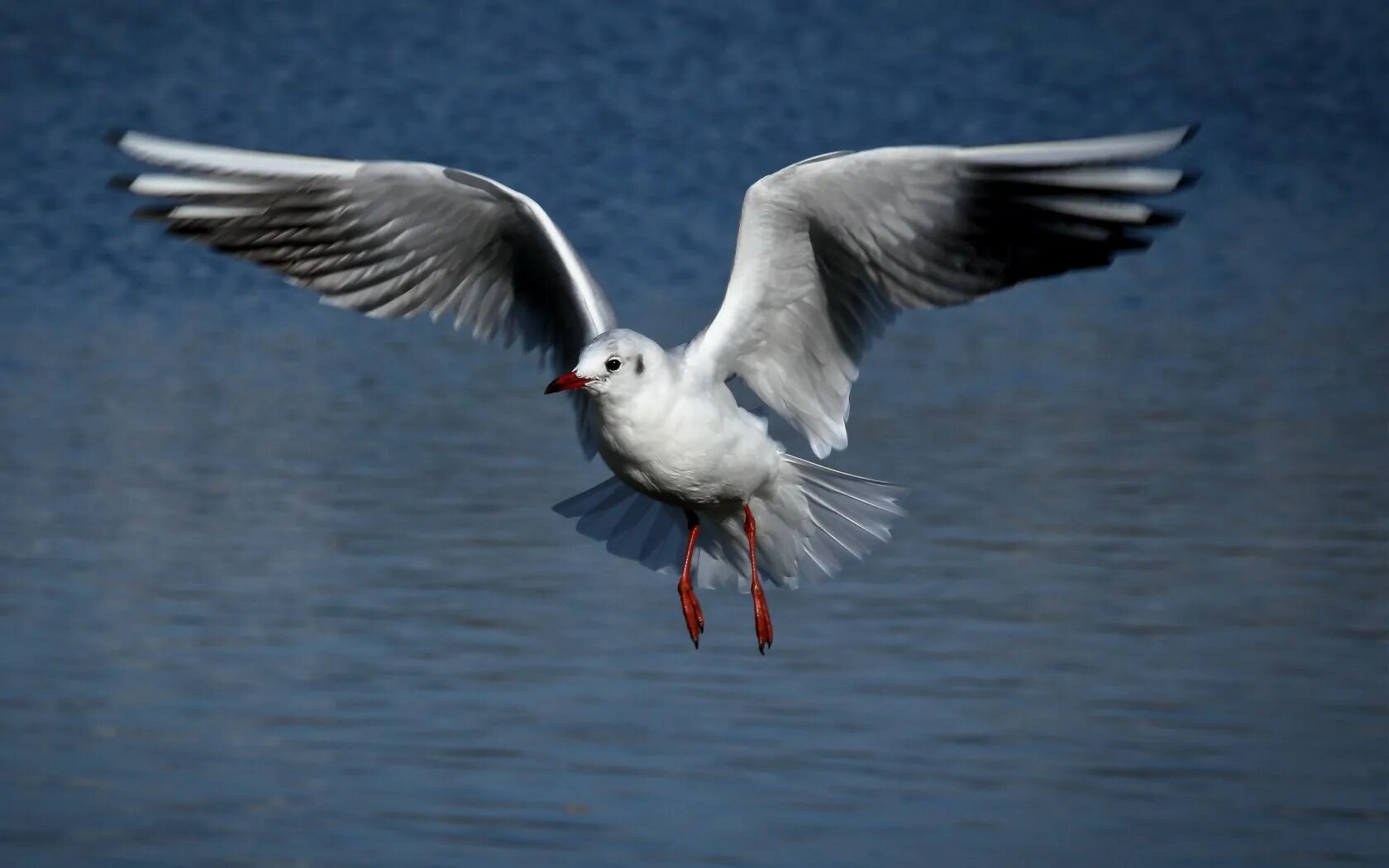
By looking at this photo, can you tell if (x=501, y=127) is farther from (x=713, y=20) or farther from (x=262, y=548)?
(x=262, y=548)

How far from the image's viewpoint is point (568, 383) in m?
5.90

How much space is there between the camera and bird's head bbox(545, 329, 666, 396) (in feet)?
19.7

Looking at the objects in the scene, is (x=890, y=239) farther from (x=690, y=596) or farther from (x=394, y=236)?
(x=394, y=236)

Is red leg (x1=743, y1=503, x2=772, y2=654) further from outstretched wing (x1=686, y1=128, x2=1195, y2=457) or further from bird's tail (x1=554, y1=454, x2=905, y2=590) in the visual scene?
outstretched wing (x1=686, y1=128, x2=1195, y2=457)

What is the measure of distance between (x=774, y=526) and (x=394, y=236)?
1.39 m

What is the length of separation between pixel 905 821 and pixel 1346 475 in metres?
4.40

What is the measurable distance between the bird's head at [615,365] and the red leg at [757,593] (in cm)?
81

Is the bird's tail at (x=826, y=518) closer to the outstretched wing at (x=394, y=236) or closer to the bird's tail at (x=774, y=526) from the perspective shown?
the bird's tail at (x=774, y=526)

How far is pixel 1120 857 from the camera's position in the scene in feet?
19.9

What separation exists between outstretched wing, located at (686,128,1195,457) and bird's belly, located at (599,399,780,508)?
0.20 metres

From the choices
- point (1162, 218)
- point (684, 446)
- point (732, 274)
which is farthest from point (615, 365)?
point (1162, 218)

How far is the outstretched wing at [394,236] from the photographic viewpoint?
6496 mm

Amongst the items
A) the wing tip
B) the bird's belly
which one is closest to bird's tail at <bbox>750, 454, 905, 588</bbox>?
the bird's belly

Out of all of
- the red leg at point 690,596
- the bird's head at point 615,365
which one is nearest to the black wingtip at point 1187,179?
the bird's head at point 615,365
